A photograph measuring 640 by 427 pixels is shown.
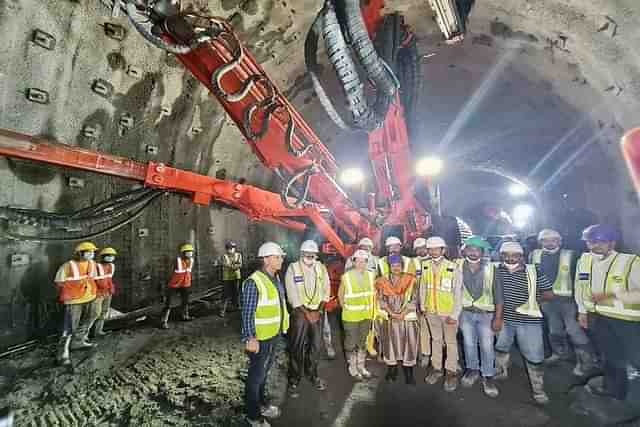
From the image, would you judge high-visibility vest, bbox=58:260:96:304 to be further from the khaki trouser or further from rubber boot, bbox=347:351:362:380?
the khaki trouser

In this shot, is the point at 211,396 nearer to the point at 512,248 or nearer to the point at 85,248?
the point at 85,248

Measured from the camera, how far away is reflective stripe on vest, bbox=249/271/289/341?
2781 millimetres

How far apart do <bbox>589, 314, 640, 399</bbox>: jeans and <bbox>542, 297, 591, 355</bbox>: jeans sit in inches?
27.8

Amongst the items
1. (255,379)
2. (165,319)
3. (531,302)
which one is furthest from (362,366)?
(165,319)

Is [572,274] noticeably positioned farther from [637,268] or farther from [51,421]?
[51,421]

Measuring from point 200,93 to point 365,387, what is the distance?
18.1ft

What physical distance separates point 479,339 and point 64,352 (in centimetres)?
539

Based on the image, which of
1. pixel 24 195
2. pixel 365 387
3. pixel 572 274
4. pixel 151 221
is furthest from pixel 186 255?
pixel 572 274

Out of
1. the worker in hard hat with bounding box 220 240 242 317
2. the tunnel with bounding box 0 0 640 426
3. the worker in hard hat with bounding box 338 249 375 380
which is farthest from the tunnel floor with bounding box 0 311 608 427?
the worker in hard hat with bounding box 220 240 242 317

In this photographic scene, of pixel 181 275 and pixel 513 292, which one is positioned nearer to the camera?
pixel 513 292

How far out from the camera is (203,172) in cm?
645

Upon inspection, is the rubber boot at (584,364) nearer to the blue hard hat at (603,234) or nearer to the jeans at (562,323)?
the jeans at (562,323)

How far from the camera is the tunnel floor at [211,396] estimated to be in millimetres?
2920

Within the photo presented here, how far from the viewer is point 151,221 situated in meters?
5.82
